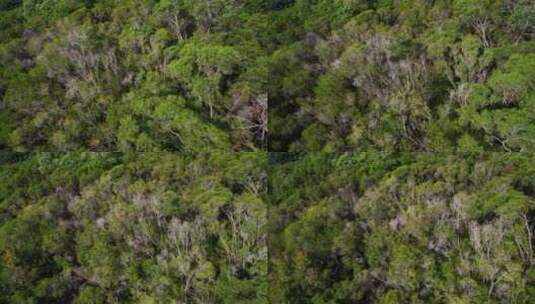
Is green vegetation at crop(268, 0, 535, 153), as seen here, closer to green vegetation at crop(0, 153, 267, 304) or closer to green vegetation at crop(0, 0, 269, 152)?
green vegetation at crop(0, 0, 269, 152)

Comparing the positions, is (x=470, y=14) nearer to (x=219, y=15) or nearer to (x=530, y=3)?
(x=530, y=3)

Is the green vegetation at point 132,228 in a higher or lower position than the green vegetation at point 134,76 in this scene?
lower

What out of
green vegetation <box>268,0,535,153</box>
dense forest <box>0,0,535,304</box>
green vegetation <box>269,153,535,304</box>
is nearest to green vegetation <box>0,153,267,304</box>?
dense forest <box>0,0,535,304</box>

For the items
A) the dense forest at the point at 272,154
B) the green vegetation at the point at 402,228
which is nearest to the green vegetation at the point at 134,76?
the dense forest at the point at 272,154

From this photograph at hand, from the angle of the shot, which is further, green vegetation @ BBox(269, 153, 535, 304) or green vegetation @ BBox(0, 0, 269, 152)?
green vegetation @ BBox(0, 0, 269, 152)

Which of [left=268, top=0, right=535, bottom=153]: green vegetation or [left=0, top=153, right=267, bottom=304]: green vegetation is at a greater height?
[left=268, top=0, right=535, bottom=153]: green vegetation

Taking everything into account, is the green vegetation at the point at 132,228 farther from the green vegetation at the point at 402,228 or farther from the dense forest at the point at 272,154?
the green vegetation at the point at 402,228

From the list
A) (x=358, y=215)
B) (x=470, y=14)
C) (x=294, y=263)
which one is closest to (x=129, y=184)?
(x=294, y=263)
